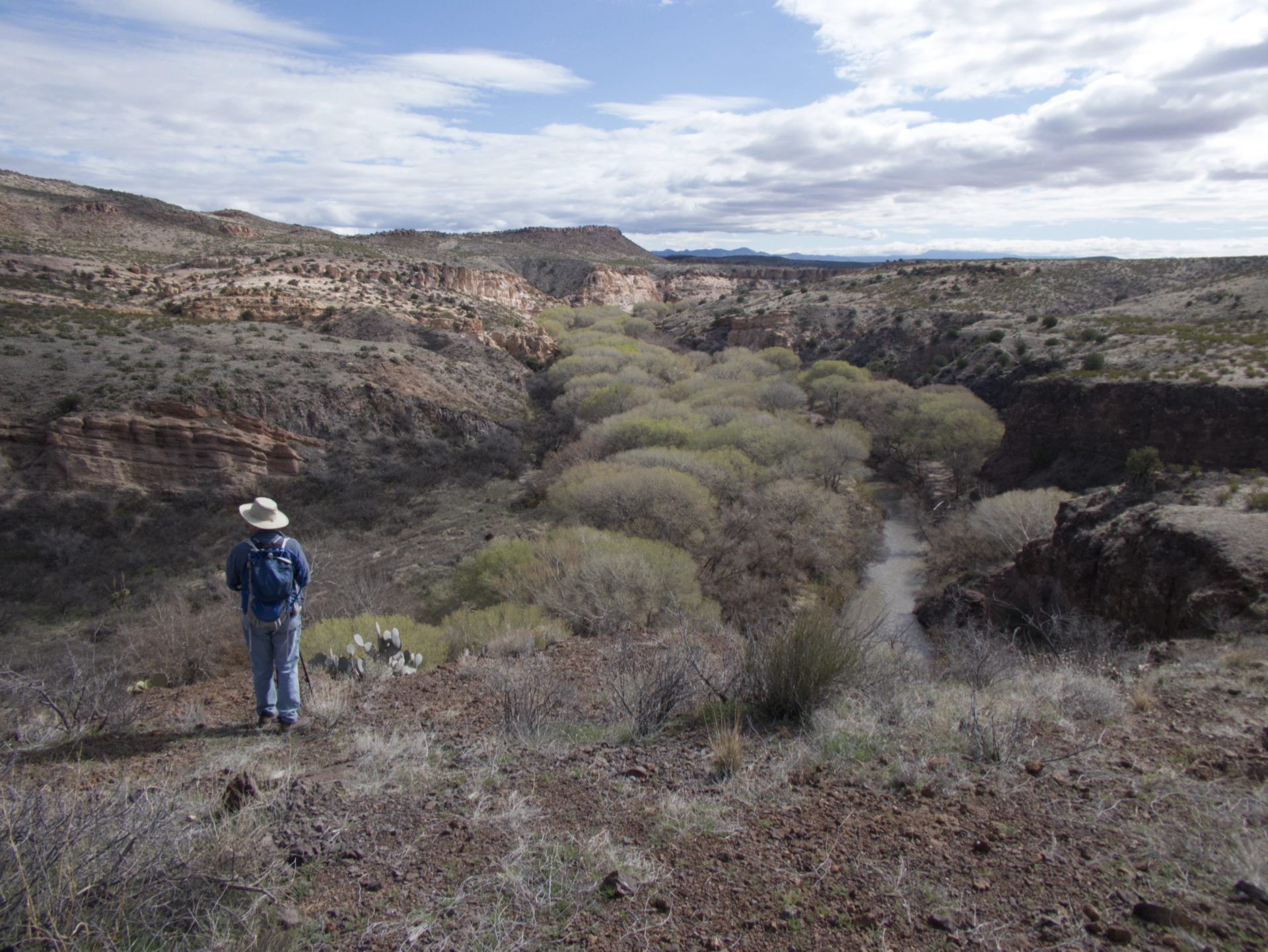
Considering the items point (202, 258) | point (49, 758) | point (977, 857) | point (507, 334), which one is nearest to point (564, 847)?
point (977, 857)

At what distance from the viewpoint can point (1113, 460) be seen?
71.6 ft

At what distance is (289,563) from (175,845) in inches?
100

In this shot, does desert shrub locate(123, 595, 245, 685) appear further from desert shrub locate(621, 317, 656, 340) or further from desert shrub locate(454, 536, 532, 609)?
desert shrub locate(621, 317, 656, 340)

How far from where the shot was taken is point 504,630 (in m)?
9.16

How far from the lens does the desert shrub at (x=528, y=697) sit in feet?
15.6

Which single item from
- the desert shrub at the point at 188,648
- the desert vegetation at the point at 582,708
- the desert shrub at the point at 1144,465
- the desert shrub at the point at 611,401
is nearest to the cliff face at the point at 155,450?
the desert vegetation at the point at 582,708

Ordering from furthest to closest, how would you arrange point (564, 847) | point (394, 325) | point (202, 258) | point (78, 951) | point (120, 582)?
point (202, 258), point (394, 325), point (120, 582), point (564, 847), point (78, 951)

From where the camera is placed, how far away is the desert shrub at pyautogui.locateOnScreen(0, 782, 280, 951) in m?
2.15

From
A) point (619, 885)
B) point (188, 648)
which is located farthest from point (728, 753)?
point (188, 648)

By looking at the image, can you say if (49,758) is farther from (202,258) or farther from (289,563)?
(202,258)

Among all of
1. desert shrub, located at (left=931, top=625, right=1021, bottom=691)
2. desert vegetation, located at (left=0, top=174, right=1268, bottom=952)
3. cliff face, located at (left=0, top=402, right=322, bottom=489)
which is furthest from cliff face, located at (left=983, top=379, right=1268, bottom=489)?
cliff face, located at (left=0, top=402, right=322, bottom=489)

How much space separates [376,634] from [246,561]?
3729mm

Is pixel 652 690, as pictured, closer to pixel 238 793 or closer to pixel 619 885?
pixel 619 885

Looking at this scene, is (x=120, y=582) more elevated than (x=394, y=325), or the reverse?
(x=394, y=325)
